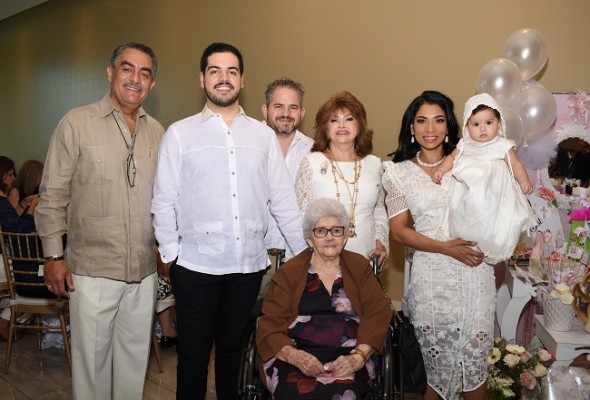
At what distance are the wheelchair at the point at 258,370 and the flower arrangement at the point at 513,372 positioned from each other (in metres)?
0.58

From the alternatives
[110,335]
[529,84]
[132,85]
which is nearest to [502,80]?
[529,84]

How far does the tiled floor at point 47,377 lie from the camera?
339cm

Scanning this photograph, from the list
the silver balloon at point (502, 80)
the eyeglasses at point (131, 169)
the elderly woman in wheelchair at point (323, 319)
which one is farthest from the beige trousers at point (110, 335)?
the silver balloon at point (502, 80)

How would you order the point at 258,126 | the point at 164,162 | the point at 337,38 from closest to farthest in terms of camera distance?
the point at 164,162 → the point at 258,126 → the point at 337,38

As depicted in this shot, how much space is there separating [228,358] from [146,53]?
5.39 feet

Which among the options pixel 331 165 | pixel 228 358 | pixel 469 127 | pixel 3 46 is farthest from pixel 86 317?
pixel 3 46

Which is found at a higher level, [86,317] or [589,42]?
[589,42]

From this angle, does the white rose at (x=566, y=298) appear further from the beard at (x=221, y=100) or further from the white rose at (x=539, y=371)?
the beard at (x=221, y=100)

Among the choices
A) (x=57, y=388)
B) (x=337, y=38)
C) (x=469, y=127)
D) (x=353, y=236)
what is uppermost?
(x=337, y=38)

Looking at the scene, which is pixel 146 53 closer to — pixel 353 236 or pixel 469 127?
pixel 353 236

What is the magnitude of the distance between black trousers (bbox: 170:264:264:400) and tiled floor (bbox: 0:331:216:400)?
83 centimetres

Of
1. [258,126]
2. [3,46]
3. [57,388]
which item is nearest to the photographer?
[258,126]

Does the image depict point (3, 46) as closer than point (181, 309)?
No

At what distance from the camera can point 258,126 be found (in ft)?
8.54
